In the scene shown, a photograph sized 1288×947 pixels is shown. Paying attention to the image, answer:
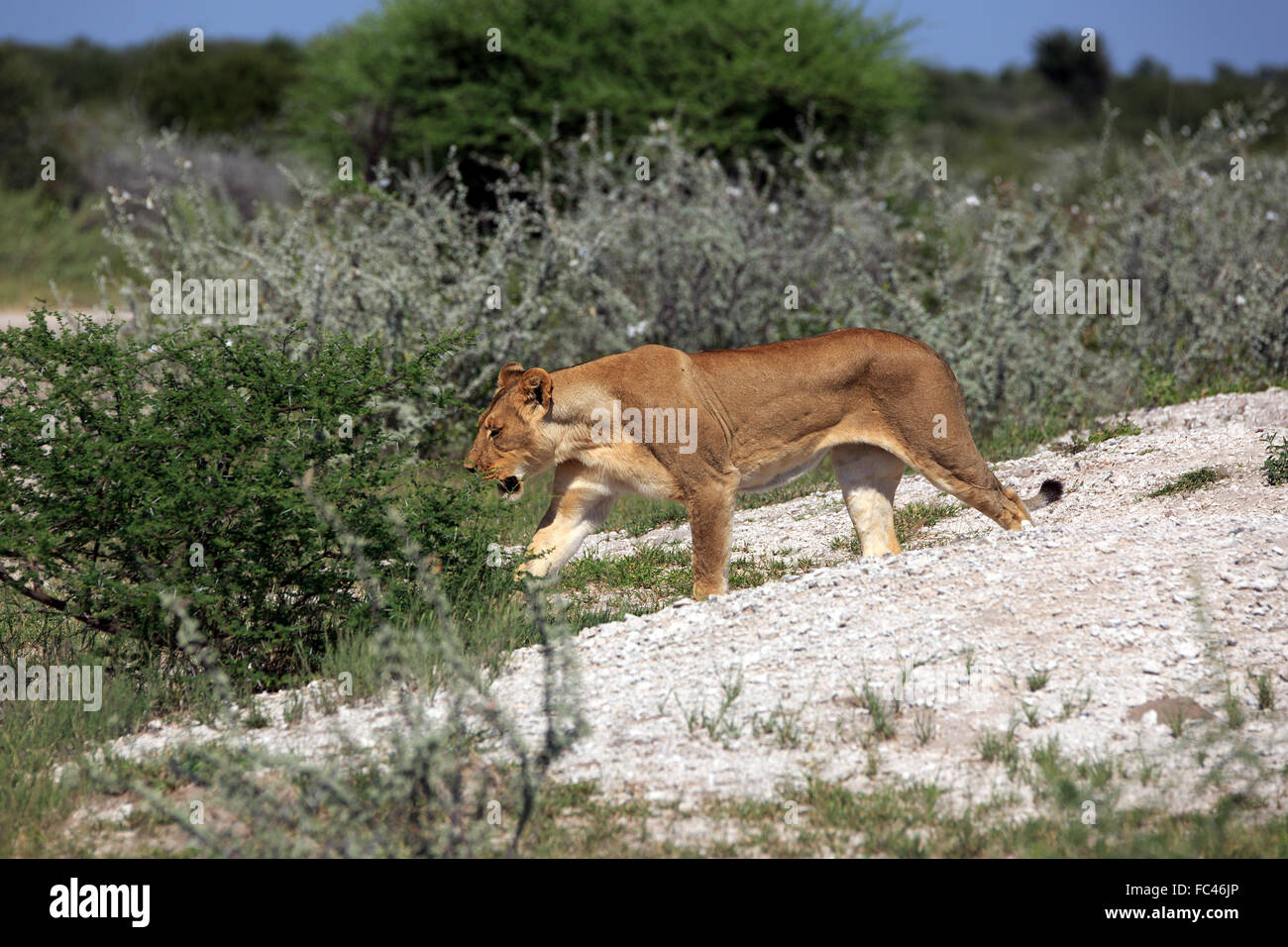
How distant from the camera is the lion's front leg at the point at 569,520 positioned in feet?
23.3

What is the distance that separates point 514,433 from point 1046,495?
10.5 feet

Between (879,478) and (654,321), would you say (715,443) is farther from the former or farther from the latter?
(654,321)

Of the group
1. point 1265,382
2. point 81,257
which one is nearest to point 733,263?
point 1265,382

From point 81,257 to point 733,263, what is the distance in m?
12.1

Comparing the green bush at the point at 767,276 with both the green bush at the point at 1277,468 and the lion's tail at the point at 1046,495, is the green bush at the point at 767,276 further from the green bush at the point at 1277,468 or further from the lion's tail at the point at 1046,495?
the lion's tail at the point at 1046,495

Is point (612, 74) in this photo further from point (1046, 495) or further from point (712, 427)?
point (712, 427)

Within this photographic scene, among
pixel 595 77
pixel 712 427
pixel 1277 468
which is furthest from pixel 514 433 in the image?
pixel 595 77

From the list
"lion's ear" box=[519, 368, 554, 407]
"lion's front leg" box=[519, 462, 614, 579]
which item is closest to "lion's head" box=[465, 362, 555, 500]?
"lion's ear" box=[519, 368, 554, 407]

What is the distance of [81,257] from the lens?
20281 millimetres

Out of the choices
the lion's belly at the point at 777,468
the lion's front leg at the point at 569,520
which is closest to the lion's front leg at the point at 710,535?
the lion's belly at the point at 777,468

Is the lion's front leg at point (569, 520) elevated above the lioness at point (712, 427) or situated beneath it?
situated beneath

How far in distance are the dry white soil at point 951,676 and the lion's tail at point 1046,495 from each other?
0.79 metres

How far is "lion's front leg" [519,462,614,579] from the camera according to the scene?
710 centimetres

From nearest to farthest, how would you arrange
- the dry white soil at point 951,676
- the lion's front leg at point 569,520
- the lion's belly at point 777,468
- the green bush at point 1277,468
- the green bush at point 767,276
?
the dry white soil at point 951,676 → the lion's front leg at point 569,520 → the lion's belly at point 777,468 → the green bush at point 1277,468 → the green bush at point 767,276
